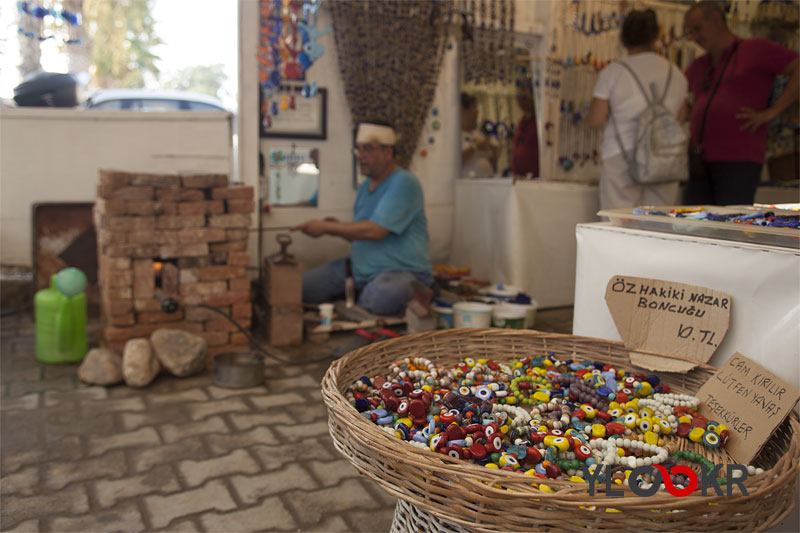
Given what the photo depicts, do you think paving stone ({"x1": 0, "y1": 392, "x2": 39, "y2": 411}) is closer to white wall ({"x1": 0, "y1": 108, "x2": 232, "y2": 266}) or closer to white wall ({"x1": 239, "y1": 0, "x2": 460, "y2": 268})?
white wall ({"x1": 0, "y1": 108, "x2": 232, "y2": 266})

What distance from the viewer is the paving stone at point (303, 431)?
2.72 m

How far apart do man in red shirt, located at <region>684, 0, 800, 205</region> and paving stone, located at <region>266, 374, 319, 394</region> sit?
2.92 meters

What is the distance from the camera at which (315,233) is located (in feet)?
13.3

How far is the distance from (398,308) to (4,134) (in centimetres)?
291

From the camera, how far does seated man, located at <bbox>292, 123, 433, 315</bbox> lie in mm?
4152

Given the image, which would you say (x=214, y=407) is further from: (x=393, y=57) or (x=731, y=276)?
(x=393, y=57)

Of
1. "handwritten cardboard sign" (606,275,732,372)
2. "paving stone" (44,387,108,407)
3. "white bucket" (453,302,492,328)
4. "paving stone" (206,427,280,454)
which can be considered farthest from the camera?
"white bucket" (453,302,492,328)

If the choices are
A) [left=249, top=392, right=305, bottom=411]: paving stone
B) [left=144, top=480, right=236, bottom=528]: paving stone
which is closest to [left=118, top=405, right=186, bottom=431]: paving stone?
[left=249, top=392, right=305, bottom=411]: paving stone

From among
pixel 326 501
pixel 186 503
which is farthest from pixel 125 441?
pixel 326 501

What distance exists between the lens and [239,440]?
2660 millimetres

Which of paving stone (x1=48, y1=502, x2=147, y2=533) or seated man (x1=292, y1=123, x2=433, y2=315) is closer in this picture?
paving stone (x1=48, y1=502, x2=147, y2=533)

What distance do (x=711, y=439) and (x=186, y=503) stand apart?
1.69m

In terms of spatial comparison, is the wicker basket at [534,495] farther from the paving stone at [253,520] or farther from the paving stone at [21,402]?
the paving stone at [21,402]

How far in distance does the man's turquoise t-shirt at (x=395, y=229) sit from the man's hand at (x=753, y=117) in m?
2.09
